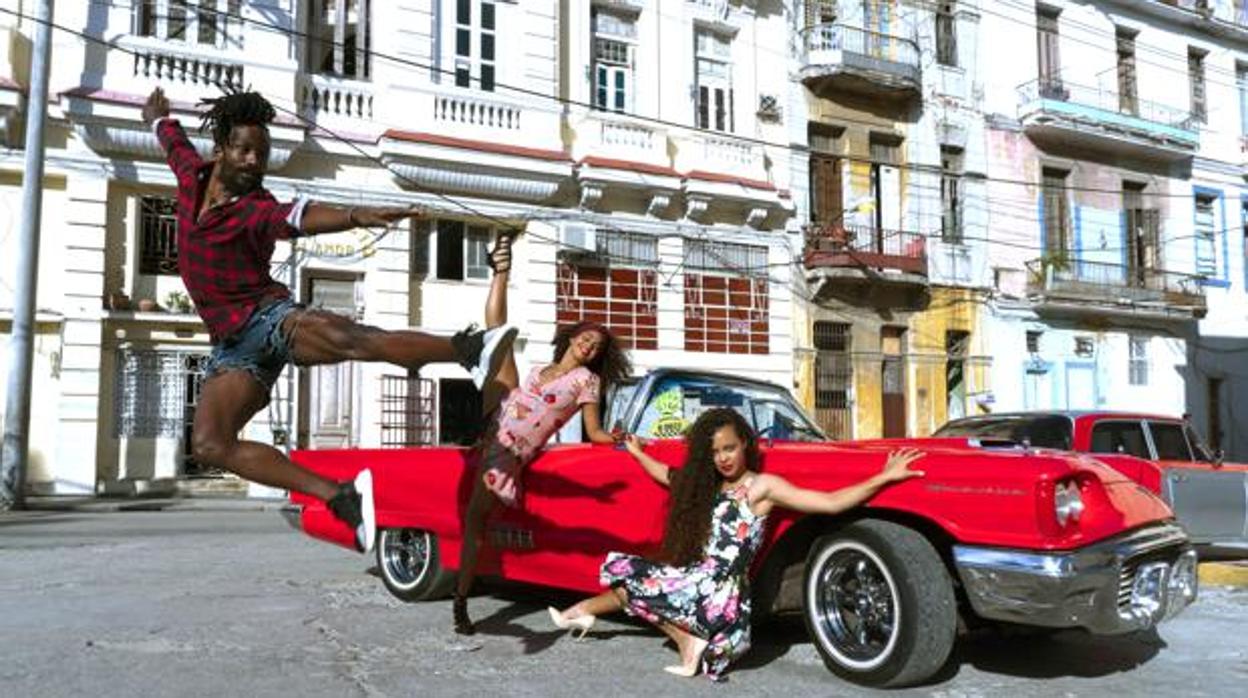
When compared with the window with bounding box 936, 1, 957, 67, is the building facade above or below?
below

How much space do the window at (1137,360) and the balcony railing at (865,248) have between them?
7.46m

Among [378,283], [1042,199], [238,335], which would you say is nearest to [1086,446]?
[238,335]

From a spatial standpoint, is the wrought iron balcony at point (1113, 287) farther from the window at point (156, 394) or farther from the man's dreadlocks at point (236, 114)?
the man's dreadlocks at point (236, 114)

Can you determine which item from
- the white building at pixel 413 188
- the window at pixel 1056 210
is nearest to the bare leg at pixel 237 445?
the white building at pixel 413 188

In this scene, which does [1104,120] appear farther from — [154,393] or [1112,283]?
[154,393]

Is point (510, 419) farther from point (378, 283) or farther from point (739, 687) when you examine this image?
point (378, 283)

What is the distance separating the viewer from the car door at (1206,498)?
25.4ft

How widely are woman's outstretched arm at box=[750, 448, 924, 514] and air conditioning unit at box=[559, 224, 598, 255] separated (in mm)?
15208

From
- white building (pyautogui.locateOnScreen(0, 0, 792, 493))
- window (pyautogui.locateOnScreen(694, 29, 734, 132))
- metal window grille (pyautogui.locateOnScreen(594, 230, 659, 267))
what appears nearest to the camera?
white building (pyautogui.locateOnScreen(0, 0, 792, 493))

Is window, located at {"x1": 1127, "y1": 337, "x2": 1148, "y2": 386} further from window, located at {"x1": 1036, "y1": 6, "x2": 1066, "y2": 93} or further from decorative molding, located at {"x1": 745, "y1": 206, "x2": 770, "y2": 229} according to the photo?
decorative molding, located at {"x1": 745, "y1": 206, "x2": 770, "y2": 229}

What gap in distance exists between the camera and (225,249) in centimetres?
407

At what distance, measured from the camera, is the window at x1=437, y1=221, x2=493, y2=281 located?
1880 cm

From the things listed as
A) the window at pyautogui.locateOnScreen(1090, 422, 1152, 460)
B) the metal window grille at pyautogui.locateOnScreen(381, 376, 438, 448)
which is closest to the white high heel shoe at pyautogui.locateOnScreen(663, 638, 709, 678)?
the window at pyautogui.locateOnScreen(1090, 422, 1152, 460)

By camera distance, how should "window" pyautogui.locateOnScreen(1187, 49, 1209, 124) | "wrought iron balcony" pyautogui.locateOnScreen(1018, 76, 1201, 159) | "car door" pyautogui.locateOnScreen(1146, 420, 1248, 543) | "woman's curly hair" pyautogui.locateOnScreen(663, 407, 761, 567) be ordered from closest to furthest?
"woman's curly hair" pyautogui.locateOnScreen(663, 407, 761, 567)
"car door" pyautogui.locateOnScreen(1146, 420, 1248, 543)
"wrought iron balcony" pyautogui.locateOnScreen(1018, 76, 1201, 159)
"window" pyautogui.locateOnScreen(1187, 49, 1209, 124)
